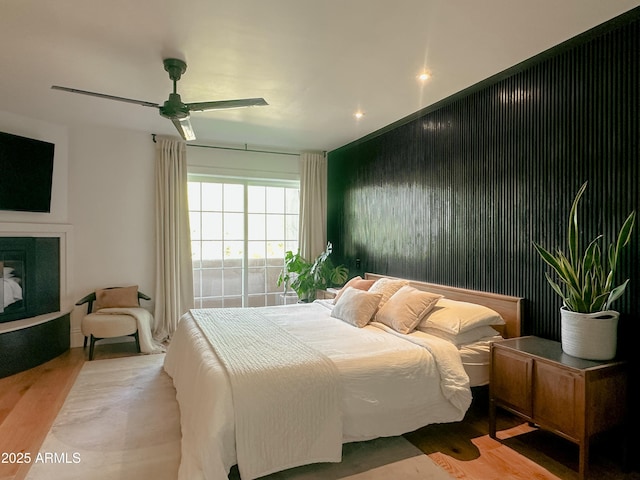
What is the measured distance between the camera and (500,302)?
2986 millimetres

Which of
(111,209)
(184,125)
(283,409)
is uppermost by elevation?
(184,125)

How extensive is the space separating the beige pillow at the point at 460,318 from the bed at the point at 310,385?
0.11 feet

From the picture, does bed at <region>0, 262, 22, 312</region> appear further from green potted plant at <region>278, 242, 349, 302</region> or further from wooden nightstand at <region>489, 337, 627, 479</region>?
wooden nightstand at <region>489, 337, 627, 479</region>

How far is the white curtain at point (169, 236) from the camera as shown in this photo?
16.0 ft

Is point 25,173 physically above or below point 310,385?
above

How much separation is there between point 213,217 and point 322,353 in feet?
11.7

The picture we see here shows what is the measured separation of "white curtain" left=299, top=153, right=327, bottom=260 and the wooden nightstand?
3629 millimetres

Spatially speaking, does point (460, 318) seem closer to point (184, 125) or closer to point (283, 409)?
point (283, 409)

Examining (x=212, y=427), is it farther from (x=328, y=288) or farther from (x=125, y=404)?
(x=328, y=288)

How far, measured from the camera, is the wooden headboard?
111 inches

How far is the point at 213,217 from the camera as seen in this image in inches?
213

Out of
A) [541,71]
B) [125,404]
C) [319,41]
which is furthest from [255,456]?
[541,71]

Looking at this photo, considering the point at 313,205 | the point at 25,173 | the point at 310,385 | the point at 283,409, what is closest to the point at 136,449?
the point at 283,409

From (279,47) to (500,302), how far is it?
102 inches
